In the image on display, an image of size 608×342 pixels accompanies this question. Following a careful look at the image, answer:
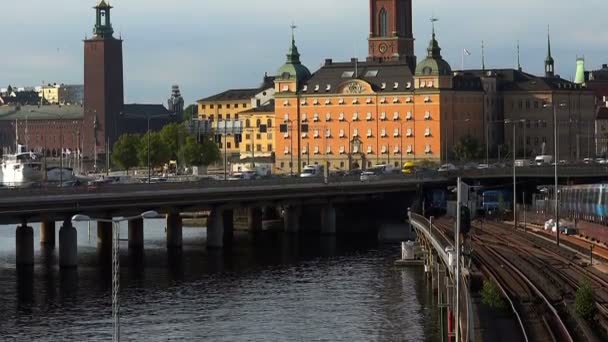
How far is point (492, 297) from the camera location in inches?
2389

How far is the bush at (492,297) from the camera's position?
60000 millimetres

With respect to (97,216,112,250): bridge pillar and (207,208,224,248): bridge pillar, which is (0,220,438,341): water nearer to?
(97,216,112,250): bridge pillar

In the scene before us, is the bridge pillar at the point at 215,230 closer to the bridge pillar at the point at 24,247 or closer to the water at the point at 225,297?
the water at the point at 225,297

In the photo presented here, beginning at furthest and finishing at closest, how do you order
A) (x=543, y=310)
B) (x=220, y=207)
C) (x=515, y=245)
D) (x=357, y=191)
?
1. (x=357, y=191)
2. (x=220, y=207)
3. (x=515, y=245)
4. (x=543, y=310)

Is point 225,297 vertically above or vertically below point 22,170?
below

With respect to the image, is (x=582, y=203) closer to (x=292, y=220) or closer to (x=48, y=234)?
(x=292, y=220)

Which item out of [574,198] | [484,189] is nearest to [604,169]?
[484,189]

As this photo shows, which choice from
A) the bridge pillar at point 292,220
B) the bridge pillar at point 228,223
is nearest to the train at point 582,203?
the bridge pillar at point 292,220

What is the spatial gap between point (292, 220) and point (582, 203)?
32817 mm

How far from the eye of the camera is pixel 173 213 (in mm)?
115812

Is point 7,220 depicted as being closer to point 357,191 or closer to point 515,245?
point 515,245

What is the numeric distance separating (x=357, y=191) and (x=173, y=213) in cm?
2884

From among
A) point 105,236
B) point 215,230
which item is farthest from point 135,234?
point 215,230

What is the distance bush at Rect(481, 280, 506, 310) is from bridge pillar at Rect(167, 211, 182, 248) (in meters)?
55.6
